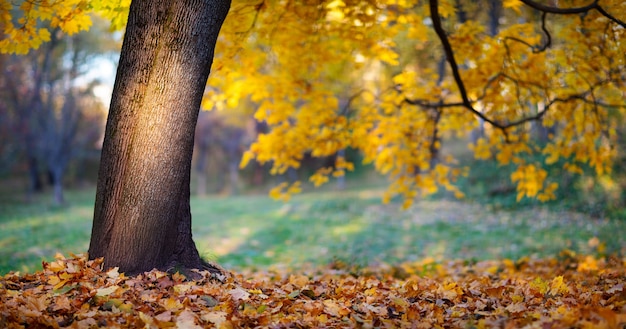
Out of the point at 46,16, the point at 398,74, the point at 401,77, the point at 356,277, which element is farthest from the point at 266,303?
the point at 398,74

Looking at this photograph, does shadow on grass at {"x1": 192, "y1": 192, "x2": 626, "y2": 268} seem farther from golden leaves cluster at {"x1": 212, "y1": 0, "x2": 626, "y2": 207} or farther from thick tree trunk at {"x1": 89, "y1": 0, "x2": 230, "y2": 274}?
thick tree trunk at {"x1": 89, "y1": 0, "x2": 230, "y2": 274}

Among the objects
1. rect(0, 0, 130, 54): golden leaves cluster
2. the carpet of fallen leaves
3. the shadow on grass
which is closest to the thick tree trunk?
the carpet of fallen leaves

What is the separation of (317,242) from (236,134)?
2042 cm

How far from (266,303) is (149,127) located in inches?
53.7

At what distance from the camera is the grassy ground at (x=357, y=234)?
8.51 metres

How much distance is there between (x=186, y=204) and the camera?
3.46m

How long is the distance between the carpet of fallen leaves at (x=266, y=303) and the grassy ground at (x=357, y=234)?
9.79 ft

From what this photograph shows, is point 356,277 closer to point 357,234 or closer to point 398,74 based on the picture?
point 398,74

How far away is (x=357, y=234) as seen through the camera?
11.1m

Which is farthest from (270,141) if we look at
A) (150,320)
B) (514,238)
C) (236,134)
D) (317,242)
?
(236,134)

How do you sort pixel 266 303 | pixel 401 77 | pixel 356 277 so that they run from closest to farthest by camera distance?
pixel 266 303 → pixel 356 277 → pixel 401 77

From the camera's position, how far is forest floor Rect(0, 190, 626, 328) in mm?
2547

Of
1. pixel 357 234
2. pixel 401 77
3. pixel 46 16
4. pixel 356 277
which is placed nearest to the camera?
pixel 46 16

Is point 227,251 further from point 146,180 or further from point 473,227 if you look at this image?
point 146,180
